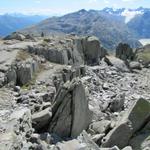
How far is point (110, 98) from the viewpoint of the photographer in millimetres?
53625

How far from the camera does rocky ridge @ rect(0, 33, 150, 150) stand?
32312 millimetres

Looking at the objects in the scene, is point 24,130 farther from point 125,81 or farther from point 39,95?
point 125,81

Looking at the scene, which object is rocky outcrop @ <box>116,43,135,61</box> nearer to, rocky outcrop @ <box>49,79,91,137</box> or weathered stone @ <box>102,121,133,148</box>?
rocky outcrop @ <box>49,79,91,137</box>

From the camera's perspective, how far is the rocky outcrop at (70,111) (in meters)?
35.7

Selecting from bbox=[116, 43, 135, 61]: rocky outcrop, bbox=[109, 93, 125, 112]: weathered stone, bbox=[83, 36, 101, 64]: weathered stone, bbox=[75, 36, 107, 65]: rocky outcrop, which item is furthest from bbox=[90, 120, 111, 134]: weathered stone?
bbox=[116, 43, 135, 61]: rocky outcrop

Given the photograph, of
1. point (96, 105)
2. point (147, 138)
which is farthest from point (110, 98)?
point (147, 138)

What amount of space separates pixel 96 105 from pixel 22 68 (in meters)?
10.2

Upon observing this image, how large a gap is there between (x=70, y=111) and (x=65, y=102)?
3.09ft

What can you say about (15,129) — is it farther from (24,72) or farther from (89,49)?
(89,49)

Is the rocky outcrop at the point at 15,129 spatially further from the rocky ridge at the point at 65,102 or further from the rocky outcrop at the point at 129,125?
the rocky outcrop at the point at 129,125

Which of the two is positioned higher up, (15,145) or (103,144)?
(15,145)

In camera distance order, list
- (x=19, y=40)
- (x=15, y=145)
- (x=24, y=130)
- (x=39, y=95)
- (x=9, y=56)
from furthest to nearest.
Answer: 1. (x=19, y=40)
2. (x=9, y=56)
3. (x=39, y=95)
4. (x=24, y=130)
5. (x=15, y=145)

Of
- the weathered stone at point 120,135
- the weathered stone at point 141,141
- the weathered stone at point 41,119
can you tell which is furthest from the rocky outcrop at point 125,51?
the weathered stone at point 41,119

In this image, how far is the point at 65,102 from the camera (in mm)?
36375
